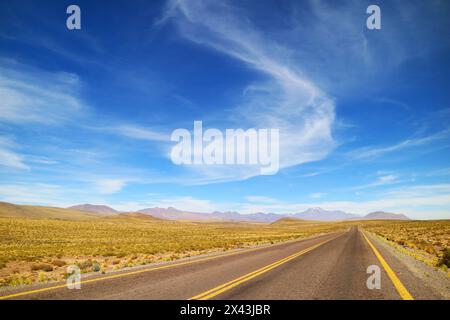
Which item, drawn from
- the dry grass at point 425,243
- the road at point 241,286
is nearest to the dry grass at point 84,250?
the road at point 241,286

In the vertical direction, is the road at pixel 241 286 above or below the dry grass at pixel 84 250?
above

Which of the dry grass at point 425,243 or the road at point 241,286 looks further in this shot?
the dry grass at point 425,243

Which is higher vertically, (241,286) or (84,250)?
(241,286)

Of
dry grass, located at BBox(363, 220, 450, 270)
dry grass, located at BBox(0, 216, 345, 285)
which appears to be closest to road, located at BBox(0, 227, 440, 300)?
dry grass, located at BBox(0, 216, 345, 285)

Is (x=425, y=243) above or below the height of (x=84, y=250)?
above

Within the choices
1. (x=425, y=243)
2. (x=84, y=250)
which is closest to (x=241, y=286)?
(x=84, y=250)

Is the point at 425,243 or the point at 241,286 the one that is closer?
the point at 241,286

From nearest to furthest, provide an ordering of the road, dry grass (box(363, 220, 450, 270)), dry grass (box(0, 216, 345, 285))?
the road, dry grass (box(0, 216, 345, 285)), dry grass (box(363, 220, 450, 270))

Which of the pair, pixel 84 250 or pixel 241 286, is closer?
pixel 241 286

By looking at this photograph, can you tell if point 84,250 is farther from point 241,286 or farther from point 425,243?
point 425,243

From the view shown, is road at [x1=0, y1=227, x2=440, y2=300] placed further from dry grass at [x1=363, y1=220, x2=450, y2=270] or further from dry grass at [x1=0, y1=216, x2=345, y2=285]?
dry grass at [x1=363, y1=220, x2=450, y2=270]

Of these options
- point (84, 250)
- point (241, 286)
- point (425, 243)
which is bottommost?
point (84, 250)

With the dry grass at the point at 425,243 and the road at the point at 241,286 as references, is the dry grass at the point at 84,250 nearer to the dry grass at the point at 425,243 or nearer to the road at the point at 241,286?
the road at the point at 241,286
